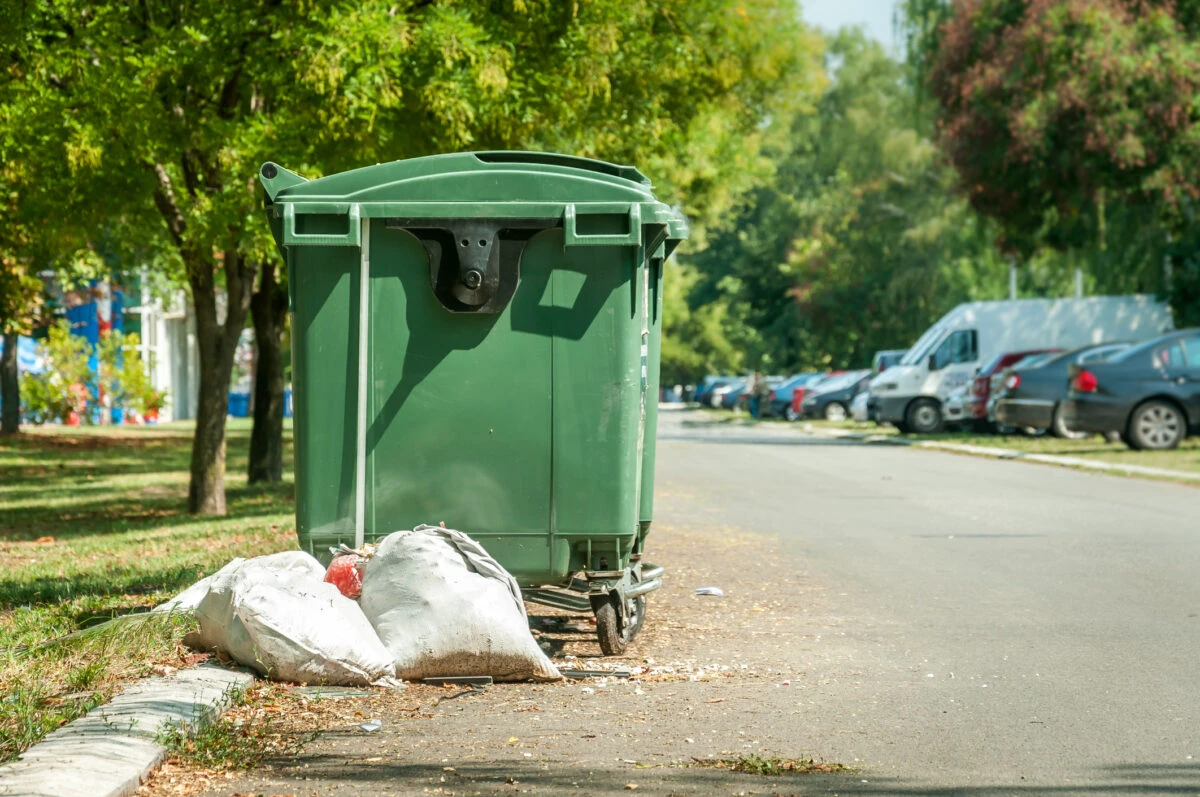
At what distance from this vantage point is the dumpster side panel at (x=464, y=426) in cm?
694

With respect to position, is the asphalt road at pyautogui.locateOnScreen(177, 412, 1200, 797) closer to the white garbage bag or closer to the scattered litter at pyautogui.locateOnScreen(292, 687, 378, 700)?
the scattered litter at pyautogui.locateOnScreen(292, 687, 378, 700)

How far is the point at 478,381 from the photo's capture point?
6.95m

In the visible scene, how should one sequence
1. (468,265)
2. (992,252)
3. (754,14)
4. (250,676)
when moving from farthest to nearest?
(992,252)
(754,14)
(468,265)
(250,676)

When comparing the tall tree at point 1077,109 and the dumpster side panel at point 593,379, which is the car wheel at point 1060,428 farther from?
the dumpster side panel at point 593,379

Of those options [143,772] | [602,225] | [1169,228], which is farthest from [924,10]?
[143,772]

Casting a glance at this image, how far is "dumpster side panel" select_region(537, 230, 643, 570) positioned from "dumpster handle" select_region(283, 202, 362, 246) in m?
0.75

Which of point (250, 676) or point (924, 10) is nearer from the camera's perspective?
point (250, 676)

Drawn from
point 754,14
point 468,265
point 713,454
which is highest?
point 754,14

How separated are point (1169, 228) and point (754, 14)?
1420 cm

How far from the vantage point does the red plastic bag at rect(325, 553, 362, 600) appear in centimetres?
671

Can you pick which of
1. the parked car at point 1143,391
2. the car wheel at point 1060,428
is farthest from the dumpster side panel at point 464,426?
the car wheel at point 1060,428

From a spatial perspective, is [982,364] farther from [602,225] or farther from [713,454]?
[602,225]

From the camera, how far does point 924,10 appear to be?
3850 cm

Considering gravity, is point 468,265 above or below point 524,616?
above
